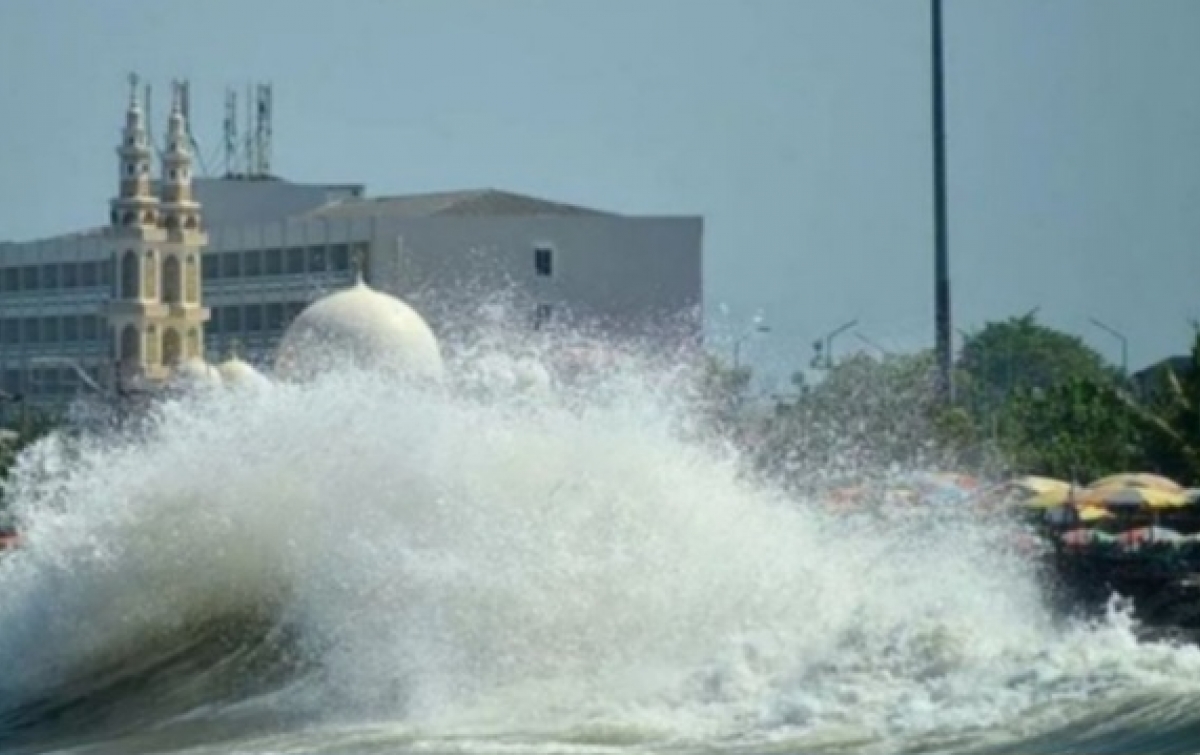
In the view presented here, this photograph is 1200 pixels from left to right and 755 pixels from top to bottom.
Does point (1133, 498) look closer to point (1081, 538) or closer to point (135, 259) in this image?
point (1081, 538)

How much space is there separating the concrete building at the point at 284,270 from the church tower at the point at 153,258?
2.5 inches

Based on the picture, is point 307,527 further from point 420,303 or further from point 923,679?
point 420,303

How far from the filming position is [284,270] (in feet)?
424

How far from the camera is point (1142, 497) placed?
56.8m

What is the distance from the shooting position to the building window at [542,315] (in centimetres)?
12294

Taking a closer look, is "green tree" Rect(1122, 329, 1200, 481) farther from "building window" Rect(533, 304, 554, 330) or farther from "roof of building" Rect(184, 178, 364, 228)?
"roof of building" Rect(184, 178, 364, 228)

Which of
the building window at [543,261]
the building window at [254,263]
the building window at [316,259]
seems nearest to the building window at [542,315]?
the building window at [543,261]

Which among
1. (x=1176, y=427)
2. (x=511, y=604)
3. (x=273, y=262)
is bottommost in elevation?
(x=511, y=604)

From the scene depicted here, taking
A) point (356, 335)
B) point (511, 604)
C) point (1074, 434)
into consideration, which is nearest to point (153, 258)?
point (356, 335)

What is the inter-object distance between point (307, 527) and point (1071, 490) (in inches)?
1075

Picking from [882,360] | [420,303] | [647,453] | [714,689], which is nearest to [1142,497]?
[882,360]

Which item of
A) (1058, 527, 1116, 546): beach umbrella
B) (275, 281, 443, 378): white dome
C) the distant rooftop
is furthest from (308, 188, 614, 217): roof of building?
(1058, 527, 1116, 546): beach umbrella

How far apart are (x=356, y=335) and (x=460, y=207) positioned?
41871mm

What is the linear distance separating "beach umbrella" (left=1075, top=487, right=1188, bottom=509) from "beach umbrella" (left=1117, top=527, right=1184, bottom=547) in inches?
16.0
